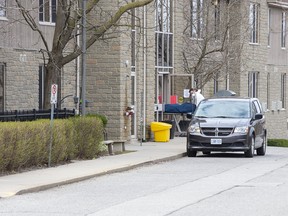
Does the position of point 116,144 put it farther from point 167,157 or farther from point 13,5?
point 13,5

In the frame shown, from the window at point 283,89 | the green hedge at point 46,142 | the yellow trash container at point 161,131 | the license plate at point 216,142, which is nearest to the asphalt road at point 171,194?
the green hedge at point 46,142

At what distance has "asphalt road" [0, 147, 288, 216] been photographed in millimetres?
14383

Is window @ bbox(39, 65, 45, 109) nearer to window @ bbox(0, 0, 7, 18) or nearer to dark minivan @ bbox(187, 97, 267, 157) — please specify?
window @ bbox(0, 0, 7, 18)

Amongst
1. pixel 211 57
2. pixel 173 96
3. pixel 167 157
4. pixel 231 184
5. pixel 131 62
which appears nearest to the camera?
pixel 231 184

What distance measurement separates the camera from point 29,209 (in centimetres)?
1464

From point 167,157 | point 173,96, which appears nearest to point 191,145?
point 167,157

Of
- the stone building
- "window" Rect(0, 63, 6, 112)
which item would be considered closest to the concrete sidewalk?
the stone building

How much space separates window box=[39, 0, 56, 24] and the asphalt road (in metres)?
8.32

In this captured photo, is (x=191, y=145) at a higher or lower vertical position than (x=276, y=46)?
lower

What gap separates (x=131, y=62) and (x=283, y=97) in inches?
887

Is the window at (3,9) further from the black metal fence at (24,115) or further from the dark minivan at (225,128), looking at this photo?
the dark minivan at (225,128)

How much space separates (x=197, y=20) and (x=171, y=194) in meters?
25.2

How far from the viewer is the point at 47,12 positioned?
30.6 meters

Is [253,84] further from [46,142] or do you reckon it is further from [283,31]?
[46,142]
